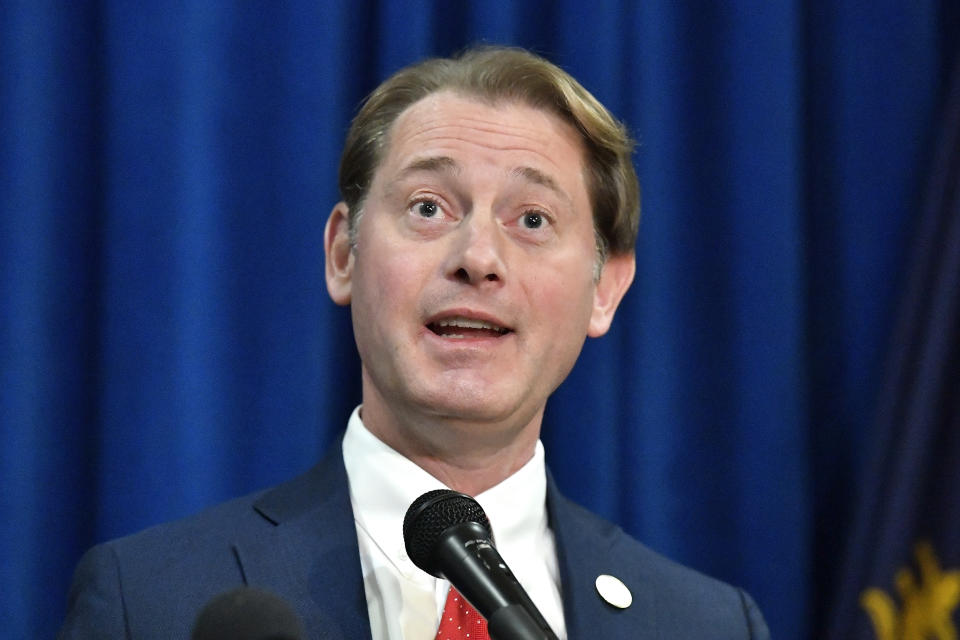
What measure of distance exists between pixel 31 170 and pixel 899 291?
170 cm

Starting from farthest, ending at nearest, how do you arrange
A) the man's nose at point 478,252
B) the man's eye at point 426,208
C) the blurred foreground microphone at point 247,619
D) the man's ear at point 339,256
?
the man's ear at point 339,256 → the man's eye at point 426,208 → the man's nose at point 478,252 → the blurred foreground microphone at point 247,619

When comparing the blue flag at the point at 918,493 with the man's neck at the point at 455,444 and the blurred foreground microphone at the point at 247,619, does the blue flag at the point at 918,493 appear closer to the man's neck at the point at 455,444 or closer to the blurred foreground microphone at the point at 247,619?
the man's neck at the point at 455,444

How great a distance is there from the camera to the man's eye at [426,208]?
1.85 metres

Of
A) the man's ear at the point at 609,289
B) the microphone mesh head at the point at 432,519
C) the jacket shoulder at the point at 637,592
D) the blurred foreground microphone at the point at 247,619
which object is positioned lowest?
the jacket shoulder at the point at 637,592

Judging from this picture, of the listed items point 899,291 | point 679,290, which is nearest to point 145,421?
point 679,290

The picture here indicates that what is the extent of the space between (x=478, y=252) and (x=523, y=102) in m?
0.36

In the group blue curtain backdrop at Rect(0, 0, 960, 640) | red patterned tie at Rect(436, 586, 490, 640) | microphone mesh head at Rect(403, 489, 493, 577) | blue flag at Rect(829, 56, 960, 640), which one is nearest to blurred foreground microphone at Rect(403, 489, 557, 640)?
microphone mesh head at Rect(403, 489, 493, 577)

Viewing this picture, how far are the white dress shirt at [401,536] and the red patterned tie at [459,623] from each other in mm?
41

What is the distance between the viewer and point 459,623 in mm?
1650

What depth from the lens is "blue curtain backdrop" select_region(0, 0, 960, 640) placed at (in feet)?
7.18

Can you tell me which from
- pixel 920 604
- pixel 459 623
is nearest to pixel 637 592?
pixel 459 623

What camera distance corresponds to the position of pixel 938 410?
7.29ft

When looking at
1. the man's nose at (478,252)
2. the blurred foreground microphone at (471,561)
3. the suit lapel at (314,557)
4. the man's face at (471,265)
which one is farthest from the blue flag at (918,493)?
the blurred foreground microphone at (471,561)

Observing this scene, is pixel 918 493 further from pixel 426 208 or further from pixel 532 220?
pixel 426 208
